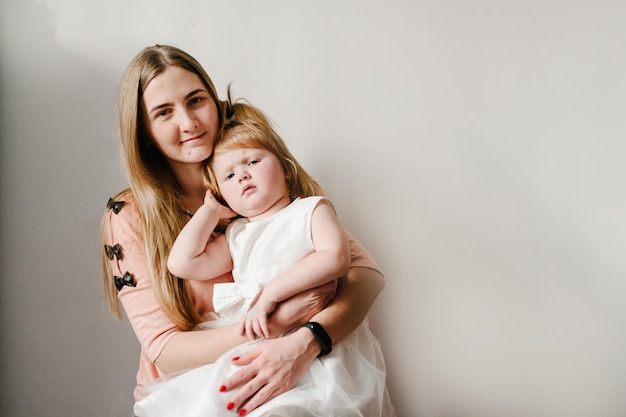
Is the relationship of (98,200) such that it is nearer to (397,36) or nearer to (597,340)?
(397,36)

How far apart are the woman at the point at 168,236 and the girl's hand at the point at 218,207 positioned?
0.38 ft

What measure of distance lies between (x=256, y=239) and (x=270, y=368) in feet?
1.03

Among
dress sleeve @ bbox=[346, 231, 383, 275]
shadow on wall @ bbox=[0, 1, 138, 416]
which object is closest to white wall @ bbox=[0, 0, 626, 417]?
shadow on wall @ bbox=[0, 1, 138, 416]

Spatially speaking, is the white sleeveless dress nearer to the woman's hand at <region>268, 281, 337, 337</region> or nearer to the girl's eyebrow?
the woman's hand at <region>268, 281, 337, 337</region>

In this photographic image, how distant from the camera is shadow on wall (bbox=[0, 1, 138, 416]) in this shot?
A: 5.55 ft

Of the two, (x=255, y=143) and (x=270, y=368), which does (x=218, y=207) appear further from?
(x=270, y=368)

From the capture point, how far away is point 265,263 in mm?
1300

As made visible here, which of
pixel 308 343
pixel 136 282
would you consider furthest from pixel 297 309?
pixel 136 282

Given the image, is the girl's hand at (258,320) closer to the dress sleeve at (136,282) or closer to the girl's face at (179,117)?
the dress sleeve at (136,282)

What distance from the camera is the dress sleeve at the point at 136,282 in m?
1.34

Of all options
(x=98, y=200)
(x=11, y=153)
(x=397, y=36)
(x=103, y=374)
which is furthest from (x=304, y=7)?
(x=103, y=374)

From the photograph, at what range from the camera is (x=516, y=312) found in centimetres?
165

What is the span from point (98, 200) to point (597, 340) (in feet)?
5.04

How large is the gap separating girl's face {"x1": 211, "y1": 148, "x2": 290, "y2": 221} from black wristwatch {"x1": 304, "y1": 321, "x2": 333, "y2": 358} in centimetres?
30
